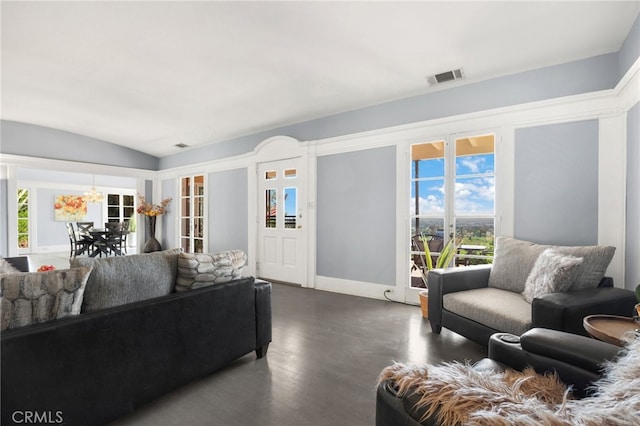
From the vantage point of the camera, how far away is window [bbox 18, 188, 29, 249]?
9.37 metres

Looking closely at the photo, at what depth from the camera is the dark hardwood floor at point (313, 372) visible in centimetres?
172

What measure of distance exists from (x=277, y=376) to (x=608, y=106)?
11.9ft

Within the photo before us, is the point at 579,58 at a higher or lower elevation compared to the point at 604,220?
higher

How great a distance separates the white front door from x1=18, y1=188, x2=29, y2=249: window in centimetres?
861

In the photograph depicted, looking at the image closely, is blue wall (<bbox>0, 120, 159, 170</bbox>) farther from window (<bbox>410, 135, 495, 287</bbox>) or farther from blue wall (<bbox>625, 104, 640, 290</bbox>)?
blue wall (<bbox>625, 104, 640, 290</bbox>)

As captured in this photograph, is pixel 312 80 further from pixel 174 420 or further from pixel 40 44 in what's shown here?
pixel 174 420

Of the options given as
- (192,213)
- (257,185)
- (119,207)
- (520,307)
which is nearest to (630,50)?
(520,307)

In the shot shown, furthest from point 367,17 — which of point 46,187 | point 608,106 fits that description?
point 46,187

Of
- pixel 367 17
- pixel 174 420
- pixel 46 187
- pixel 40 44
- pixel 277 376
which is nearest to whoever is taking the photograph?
pixel 174 420

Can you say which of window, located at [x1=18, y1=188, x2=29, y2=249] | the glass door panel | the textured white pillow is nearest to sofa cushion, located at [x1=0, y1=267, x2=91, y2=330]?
the textured white pillow

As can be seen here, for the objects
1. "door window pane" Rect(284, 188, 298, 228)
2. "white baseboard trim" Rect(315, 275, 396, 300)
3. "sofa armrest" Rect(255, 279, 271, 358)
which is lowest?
"white baseboard trim" Rect(315, 275, 396, 300)

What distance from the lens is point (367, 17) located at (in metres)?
2.56

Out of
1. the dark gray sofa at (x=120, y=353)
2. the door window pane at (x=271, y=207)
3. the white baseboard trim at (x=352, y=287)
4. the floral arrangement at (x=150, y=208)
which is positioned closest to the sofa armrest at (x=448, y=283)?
the white baseboard trim at (x=352, y=287)

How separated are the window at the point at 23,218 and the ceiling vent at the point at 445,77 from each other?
38.4 ft
